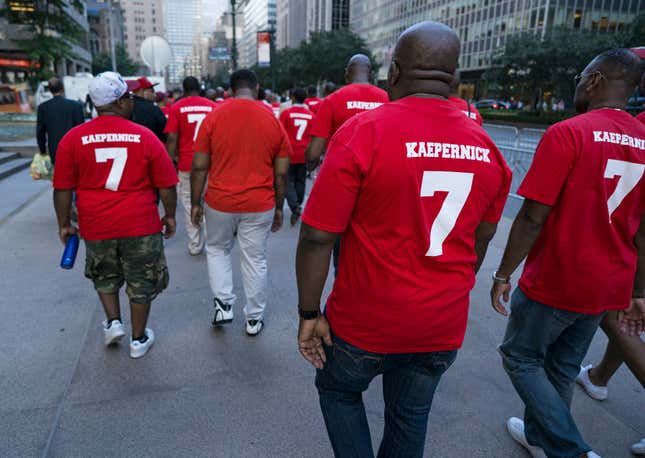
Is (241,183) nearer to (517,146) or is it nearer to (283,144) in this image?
(283,144)

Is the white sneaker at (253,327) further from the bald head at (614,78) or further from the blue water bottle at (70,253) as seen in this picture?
the bald head at (614,78)

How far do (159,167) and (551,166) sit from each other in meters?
2.48

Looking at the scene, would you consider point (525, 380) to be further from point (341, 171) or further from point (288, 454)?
point (341, 171)

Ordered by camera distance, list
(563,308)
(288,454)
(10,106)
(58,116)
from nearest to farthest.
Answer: (563,308) → (288,454) → (58,116) → (10,106)

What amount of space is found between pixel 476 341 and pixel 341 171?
277 cm

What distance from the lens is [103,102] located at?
3014mm

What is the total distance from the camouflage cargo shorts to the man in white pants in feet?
1.67

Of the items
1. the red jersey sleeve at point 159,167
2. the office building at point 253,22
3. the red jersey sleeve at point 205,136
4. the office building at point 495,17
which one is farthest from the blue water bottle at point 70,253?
the office building at point 253,22

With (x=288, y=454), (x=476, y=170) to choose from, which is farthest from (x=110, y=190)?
(x=476, y=170)

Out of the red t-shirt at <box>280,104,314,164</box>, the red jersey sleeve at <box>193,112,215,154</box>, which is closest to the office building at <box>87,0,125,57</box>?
the red t-shirt at <box>280,104,314,164</box>

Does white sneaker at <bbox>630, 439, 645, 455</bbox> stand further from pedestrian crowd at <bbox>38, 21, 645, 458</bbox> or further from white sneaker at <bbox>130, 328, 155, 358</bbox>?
white sneaker at <bbox>130, 328, 155, 358</bbox>

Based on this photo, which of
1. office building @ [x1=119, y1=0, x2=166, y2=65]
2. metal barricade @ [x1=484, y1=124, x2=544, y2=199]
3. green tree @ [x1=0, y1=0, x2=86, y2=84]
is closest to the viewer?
metal barricade @ [x1=484, y1=124, x2=544, y2=199]

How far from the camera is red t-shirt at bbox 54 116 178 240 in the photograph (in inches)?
119

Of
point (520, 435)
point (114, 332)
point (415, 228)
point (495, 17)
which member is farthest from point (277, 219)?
point (495, 17)
